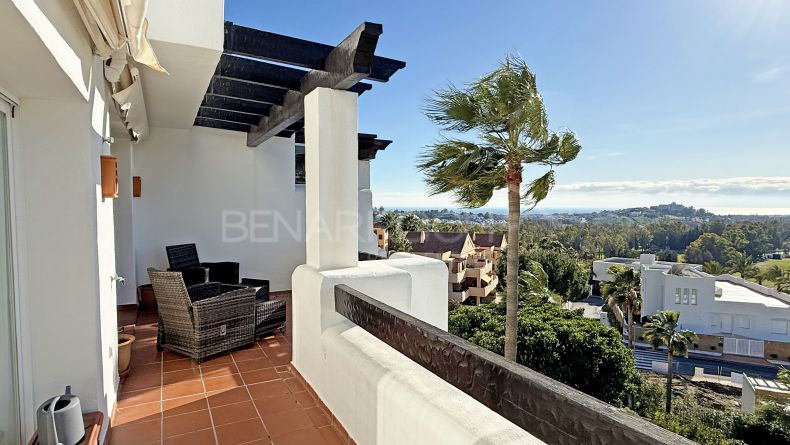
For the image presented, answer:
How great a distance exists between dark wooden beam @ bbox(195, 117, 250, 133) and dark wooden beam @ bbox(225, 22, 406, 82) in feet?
11.0

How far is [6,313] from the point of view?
6.04 feet

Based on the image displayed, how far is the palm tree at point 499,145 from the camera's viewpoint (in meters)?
8.59

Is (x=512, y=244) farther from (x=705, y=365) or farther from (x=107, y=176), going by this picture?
(x=705, y=365)

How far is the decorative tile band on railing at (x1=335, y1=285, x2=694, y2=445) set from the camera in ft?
3.42

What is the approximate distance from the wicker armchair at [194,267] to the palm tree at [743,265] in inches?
2257

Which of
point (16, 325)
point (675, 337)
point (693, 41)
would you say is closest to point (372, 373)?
point (16, 325)

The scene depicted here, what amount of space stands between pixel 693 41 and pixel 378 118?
1307 inches

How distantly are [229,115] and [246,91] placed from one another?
1625mm

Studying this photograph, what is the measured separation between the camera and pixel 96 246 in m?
2.23

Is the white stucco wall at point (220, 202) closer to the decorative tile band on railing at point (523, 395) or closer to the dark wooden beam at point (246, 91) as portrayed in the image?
the dark wooden beam at point (246, 91)

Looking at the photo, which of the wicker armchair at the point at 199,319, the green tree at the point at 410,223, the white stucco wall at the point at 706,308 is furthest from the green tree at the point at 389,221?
the wicker armchair at the point at 199,319

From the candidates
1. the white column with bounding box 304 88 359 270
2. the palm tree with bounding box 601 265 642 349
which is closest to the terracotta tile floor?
the white column with bounding box 304 88 359 270

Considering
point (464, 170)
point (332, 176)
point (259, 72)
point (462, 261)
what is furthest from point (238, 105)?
point (462, 261)

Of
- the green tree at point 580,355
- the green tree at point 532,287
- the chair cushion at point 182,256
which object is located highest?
the chair cushion at point 182,256
